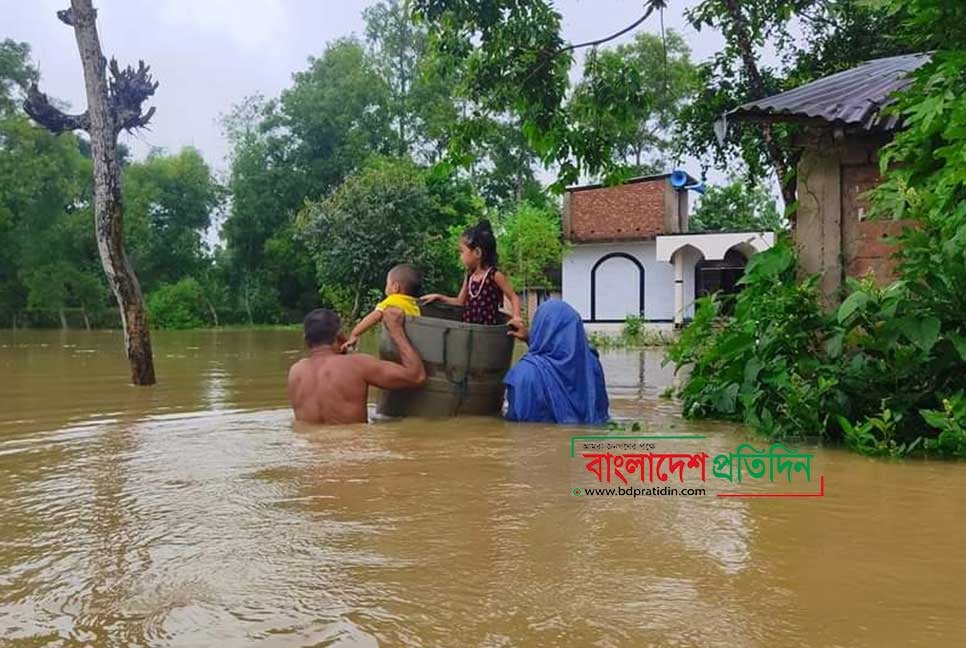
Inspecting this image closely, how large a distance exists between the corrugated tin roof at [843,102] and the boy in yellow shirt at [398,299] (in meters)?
2.70

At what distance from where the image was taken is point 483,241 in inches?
262

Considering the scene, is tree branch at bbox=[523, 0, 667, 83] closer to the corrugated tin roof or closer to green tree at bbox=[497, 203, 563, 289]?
the corrugated tin roof

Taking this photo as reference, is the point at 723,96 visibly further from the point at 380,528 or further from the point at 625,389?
the point at 380,528

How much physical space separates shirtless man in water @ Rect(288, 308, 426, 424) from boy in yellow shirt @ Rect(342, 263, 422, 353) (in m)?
0.17

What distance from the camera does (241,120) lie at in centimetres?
4191

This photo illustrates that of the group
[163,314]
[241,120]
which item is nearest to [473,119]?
[163,314]

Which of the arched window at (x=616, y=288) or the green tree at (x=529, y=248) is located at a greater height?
the green tree at (x=529, y=248)

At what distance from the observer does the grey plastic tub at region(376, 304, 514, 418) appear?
6.41 m

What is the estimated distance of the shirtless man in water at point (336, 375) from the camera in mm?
6059

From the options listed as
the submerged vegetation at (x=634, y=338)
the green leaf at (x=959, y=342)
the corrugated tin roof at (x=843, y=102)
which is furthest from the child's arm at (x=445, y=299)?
the submerged vegetation at (x=634, y=338)

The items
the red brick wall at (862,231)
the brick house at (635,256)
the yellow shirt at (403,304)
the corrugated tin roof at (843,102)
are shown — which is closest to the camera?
the corrugated tin roof at (843,102)

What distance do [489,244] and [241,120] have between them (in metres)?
38.1

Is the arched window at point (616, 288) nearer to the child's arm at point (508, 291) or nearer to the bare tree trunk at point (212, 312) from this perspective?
the child's arm at point (508, 291)

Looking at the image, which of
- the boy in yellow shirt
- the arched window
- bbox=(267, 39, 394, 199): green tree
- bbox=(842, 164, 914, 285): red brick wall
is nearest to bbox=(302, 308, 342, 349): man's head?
the boy in yellow shirt
